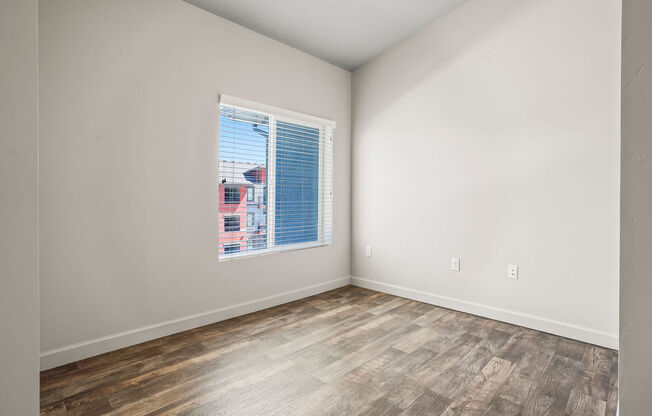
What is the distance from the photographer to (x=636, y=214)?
2.85 ft

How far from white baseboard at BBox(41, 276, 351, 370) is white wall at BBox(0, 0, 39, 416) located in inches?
39.1

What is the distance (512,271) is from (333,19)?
2625mm

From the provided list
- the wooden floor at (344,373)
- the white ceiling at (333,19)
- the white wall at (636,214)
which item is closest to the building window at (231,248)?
the wooden floor at (344,373)

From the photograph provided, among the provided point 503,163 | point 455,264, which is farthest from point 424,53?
point 455,264

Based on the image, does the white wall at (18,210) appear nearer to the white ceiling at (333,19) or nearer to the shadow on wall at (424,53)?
the white ceiling at (333,19)

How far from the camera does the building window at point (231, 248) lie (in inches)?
111

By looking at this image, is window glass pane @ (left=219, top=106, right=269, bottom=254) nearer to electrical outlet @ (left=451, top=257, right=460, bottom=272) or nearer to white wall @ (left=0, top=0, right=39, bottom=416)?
white wall @ (left=0, top=0, right=39, bottom=416)

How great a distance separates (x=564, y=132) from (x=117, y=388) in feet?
10.6

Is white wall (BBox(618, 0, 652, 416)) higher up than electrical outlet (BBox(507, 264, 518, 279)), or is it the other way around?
white wall (BBox(618, 0, 652, 416))

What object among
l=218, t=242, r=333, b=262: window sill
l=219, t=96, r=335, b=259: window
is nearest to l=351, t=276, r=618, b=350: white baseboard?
l=218, t=242, r=333, b=262: window sill

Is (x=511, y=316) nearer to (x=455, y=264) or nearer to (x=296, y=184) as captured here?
(x=455, y=264)

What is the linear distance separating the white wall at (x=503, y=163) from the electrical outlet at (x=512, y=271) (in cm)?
4

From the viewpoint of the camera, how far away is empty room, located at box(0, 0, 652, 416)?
118cm

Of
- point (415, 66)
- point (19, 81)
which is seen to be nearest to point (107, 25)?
point (19, 81)
